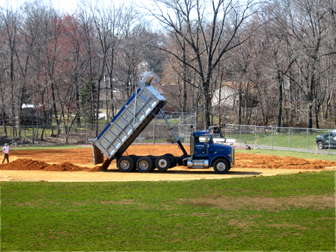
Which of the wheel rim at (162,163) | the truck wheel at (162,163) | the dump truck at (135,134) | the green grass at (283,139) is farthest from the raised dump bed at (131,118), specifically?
the green grass at (283,139)

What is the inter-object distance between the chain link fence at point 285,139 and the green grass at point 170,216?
17.5 m

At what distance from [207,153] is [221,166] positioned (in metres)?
1.06

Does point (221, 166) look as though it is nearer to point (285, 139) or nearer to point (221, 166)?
point (221, 166)

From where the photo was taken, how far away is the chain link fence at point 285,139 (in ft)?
103

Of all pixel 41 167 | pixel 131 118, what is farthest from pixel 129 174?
pixel 41 167

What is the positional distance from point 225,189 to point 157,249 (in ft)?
22.4

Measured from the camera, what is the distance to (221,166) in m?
18.9

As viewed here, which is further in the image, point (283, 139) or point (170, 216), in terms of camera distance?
point (283, 139)

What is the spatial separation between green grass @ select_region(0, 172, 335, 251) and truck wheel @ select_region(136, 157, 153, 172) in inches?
164

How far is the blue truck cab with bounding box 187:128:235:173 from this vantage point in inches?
736

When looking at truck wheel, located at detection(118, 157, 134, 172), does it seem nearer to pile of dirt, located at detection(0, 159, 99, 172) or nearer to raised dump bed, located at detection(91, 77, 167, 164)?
raised dump bed, located at detection(91, 77, 167, 164)

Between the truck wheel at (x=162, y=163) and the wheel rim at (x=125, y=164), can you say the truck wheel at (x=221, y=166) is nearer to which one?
the truck wheel at (x=162, y=163)

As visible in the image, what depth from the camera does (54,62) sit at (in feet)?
158

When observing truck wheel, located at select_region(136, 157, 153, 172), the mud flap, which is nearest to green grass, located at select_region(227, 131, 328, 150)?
truck wheel, located at select_region(136, 157, 153, 172)
